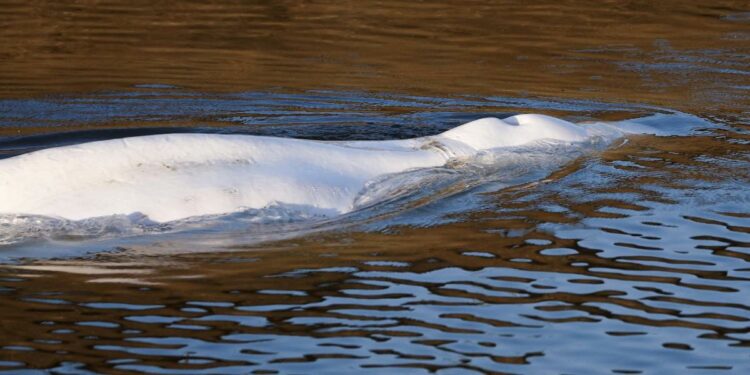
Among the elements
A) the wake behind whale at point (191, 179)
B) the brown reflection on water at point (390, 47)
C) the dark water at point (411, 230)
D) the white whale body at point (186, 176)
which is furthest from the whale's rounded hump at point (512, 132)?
the brown reflection on water at point (390, 47)

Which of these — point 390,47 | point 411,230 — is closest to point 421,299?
point 411,230

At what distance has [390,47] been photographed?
17.3 m

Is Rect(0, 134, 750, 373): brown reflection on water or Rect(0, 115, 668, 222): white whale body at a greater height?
Rect(0, 115, 668, 222): white whale body

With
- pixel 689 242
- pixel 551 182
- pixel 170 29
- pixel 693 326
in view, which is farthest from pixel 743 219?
pixel 170 29

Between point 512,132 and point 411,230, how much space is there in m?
2.68

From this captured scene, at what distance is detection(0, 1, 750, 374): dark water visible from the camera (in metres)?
6.70

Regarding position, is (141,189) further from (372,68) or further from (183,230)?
(372,68)

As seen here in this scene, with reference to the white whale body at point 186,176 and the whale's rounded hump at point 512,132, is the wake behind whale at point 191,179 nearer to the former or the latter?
the white whale body at point 186,176

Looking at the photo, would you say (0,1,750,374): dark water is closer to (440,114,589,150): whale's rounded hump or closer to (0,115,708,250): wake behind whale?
(0,115,708,250): wake behind whale

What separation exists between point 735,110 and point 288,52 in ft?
18.7

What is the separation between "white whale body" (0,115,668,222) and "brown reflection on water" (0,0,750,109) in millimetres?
4924

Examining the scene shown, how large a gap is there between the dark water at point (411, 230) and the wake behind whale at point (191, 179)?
0.33m

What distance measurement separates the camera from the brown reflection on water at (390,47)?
49.1 feet

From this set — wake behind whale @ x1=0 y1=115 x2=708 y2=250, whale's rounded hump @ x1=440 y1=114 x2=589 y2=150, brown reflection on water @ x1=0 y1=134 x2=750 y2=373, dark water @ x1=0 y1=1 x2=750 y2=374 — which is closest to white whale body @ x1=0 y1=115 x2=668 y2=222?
wake behind whale @ x1=0 y1=115 x2=708 y2=250
